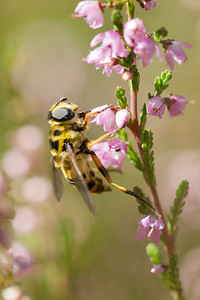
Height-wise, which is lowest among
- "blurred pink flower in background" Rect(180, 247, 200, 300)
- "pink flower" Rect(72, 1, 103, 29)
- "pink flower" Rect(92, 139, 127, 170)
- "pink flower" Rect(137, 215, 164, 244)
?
"blurred pink flower in background" Rect(180, 247, 200, 300)

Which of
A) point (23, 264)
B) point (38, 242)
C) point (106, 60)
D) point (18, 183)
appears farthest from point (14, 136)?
point (106, 60)

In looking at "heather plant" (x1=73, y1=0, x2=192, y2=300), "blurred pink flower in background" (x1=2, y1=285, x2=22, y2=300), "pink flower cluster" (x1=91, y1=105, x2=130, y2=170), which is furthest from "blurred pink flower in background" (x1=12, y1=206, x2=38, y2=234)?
"heather plant" (x1=73, y1=0, x2=192, y2=300)

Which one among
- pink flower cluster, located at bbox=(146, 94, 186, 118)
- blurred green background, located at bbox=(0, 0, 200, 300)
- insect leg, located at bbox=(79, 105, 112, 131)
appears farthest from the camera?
blurred green background, located at bbox=(0, 0, 200, 300)

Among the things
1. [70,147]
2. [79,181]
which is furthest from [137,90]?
[70,147]

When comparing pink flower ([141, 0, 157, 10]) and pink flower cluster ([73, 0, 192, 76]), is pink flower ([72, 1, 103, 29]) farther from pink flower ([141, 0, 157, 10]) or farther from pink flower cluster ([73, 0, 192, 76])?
pink flower ([141, 0, 157, 10])

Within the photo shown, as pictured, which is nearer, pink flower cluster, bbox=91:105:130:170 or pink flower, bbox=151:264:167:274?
pink flower cluster, bbox=91:105:130:170

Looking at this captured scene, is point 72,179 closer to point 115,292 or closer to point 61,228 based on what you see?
point 61,228

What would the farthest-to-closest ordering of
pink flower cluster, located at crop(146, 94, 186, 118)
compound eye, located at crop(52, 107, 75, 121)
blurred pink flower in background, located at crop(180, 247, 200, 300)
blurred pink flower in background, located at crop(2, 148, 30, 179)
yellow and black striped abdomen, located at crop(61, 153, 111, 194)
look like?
blurred pink flower in background, located at crop(2, 148, 30, 179), blurred pink flower in background, located at crop(180, 247, 200, 300), compound eye, located at crop(52, 107, 75, 121), yellow and black striped abdomen, located at crop(61, 153, 111, 194), pink flower cluster, located at crop(146, 94, 186, 118)
